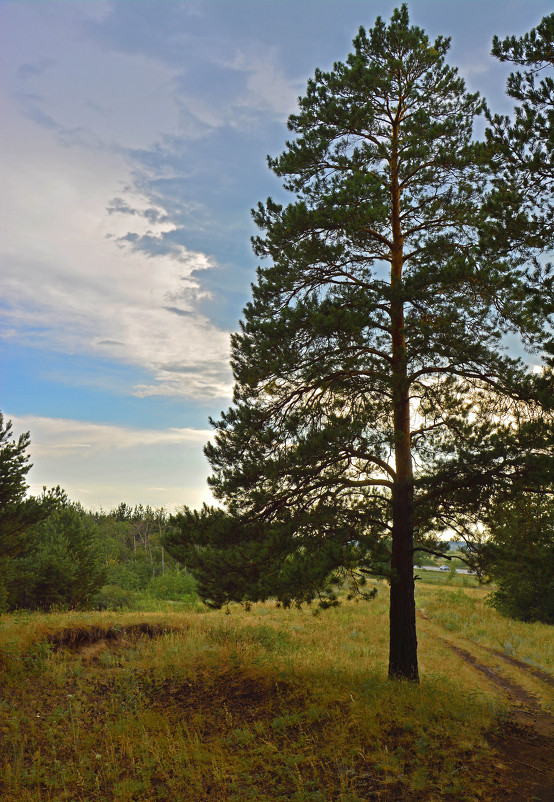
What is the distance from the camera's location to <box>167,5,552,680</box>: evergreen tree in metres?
10.2

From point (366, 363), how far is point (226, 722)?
7.77 metres

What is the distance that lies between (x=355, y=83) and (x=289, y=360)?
272 inches

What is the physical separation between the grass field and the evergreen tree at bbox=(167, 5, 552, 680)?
2.00m

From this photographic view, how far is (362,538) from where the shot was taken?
10125 millimetres

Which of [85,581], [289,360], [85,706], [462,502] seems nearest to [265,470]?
[289,360]

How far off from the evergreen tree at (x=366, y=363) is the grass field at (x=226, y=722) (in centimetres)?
200

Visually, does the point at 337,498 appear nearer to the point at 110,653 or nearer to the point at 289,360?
the point at 289,360

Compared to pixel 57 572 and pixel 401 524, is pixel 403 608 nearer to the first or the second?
pixel 401 524

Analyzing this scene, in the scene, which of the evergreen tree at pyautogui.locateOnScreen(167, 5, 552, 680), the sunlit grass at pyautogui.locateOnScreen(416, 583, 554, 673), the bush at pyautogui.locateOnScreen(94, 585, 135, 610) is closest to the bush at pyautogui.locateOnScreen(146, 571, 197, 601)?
the bush at pyautogui.locateOnScreen(94, 585, 135, 610)

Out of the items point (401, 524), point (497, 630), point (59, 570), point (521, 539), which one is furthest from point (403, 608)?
point (59, 570)

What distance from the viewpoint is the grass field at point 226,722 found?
6.75 metres

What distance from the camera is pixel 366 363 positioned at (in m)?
11.3

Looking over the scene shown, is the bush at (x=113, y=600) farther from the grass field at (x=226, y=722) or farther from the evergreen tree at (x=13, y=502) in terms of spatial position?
the grass field at (x=226, y=722)

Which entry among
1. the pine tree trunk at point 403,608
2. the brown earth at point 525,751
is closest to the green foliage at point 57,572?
the pine tree trunk at point 403,608
